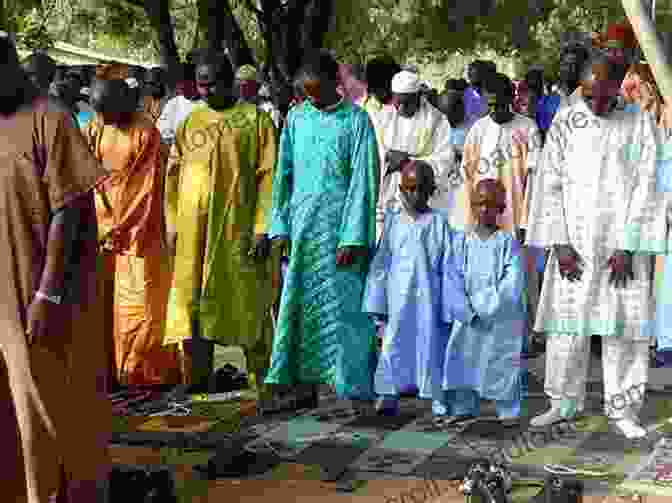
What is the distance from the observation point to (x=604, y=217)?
625 cm

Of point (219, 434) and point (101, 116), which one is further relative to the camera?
point (101, 116)

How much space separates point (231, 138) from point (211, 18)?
36.7 feet

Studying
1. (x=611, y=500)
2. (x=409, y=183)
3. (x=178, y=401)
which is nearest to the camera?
(x=611, y=500)

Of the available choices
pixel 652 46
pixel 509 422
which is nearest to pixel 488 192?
pixel 509 422

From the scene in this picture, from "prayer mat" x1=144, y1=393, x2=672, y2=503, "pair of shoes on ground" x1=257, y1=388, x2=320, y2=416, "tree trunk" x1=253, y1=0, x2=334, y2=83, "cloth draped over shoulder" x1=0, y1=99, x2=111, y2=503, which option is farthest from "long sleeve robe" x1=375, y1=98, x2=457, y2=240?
"tree trunk" x1=253, y1=0, x2=334, y2=83

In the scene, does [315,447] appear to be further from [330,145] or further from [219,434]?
[330,145]

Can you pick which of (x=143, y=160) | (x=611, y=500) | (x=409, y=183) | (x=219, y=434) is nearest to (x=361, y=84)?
(x=143, y=160)

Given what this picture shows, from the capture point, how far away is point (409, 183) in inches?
257

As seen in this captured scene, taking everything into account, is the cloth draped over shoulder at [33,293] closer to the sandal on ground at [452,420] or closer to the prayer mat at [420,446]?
the prayer mat at [420,446]

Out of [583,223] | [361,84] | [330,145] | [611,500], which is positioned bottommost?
[611,500]

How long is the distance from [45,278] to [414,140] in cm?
461

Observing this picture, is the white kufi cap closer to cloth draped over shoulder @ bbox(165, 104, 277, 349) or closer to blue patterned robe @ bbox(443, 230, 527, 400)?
cloth draped over shoulder @ bbox(165, 104, 277, 349)

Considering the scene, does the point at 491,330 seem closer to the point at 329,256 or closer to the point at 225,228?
the point at 329,256

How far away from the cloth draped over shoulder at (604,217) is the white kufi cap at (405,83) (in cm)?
224
